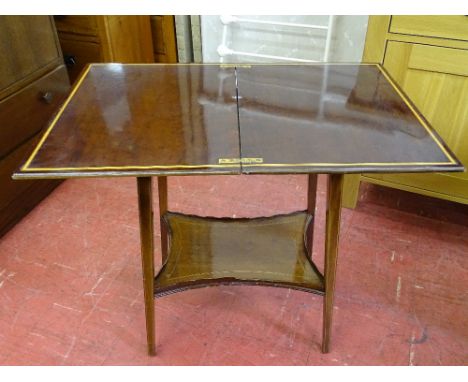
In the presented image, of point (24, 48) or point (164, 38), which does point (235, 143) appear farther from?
point (164, 38)

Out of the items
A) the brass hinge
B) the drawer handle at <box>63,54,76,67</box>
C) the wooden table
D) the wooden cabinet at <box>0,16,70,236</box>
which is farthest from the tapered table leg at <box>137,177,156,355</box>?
the drawer handle at <box>63,54,76,67</box>

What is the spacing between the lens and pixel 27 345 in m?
1.50


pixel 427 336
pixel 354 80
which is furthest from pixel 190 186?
pixel 427 336

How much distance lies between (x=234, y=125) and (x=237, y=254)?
573 mm

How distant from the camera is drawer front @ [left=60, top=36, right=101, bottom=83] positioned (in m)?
2.48

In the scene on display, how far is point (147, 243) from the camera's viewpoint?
1236 millimetres

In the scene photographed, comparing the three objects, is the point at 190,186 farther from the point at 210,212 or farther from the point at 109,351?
the point at 109,351

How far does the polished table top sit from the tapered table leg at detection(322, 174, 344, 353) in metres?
0.15

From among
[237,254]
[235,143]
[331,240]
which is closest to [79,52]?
[237,254]

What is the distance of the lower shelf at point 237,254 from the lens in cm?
140

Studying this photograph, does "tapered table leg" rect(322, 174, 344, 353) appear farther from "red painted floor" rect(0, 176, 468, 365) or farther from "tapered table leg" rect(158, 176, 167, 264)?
"tapered table leg" rect(158, 176, 167, 264)

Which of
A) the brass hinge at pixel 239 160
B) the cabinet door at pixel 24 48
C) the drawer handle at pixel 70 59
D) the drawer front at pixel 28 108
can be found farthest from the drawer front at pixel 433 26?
the drawer handle at pixel 70 59

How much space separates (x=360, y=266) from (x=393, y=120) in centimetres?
82

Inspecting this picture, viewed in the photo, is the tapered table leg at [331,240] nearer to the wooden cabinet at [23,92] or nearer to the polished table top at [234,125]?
the polished table top at [234,125]
